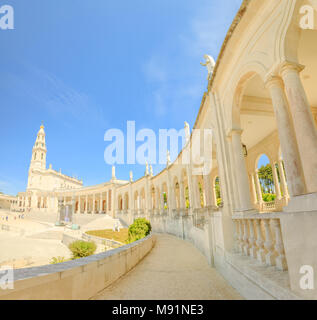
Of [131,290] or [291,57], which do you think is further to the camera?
[131,290]

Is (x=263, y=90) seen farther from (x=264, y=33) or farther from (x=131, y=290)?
(x=131, y=290)

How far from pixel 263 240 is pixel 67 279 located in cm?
400

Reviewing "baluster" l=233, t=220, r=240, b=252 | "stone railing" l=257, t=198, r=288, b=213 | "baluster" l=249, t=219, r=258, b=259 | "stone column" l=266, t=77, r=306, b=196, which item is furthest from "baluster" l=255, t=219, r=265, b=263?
"stone railing" l=257, t=198, r=288, b=213

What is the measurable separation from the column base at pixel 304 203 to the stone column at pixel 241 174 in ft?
7.63

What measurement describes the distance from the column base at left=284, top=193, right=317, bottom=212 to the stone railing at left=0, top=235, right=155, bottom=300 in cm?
422

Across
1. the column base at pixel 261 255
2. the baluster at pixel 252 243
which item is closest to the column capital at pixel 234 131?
the baluster at pixel 252 243

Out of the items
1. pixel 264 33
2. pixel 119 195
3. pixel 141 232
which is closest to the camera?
pixel 264 33

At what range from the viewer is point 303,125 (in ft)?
11.0

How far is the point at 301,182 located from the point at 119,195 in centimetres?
4542

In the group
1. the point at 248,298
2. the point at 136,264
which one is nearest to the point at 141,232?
the point at 136,264

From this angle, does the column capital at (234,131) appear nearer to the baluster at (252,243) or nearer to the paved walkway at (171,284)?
the baluster at (252,243)

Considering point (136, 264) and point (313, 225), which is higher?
point (313, 225)

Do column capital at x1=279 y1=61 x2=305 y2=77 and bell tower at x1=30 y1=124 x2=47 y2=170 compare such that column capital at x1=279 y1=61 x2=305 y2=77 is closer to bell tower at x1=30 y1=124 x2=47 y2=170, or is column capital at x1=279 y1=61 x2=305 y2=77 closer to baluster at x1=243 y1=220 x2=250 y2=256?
baluster at x1=243 y1=220 x2=250 y2=256

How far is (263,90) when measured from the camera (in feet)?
26.5
